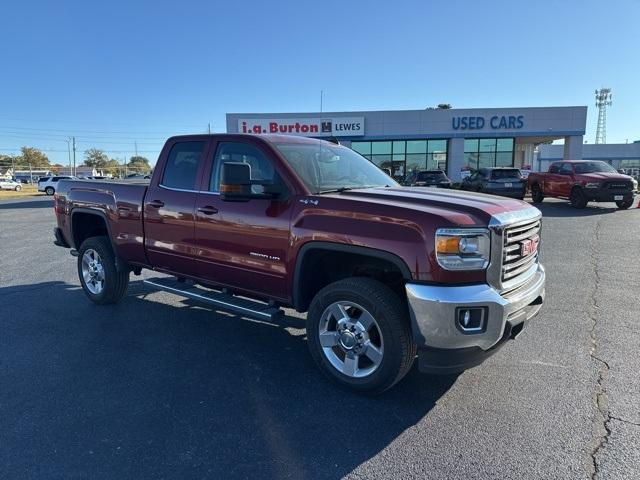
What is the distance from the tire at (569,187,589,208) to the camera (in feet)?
54.6

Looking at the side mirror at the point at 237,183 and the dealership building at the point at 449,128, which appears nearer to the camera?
the side mirror at the point at 237,183

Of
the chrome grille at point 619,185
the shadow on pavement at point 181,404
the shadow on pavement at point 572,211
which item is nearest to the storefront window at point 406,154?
the shadow on pavement at point 572,211

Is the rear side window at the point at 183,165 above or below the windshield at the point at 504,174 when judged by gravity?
below

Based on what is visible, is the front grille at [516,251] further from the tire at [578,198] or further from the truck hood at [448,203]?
the tire at [578,198]

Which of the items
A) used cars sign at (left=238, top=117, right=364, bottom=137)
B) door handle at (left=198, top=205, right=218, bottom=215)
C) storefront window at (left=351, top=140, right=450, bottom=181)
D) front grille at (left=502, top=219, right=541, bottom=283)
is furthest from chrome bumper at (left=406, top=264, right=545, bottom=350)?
storefront window at (left=351, top=140, right=450, bottom=181)

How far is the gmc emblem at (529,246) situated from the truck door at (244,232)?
1820 mm

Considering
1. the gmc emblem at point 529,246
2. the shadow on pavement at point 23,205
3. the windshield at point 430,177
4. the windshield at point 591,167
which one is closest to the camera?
the gmc emblem at point 529,246

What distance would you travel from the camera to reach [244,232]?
4.17 meters

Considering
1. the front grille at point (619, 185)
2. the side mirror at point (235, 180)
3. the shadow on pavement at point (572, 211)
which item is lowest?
the shadow on pavement at point (572, 211)

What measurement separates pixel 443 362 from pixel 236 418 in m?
1.47

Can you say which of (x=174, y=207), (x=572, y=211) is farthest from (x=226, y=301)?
(x=572, y=211)

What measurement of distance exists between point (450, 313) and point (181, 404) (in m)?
2.04

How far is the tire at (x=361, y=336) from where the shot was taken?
3352mm

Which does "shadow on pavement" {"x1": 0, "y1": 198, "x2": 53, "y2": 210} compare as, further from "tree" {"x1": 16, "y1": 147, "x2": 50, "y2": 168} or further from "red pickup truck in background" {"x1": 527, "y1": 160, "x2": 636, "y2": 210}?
"tree" {"x1": 16, "y1": 147, "x2": 50, "y2": 168}
